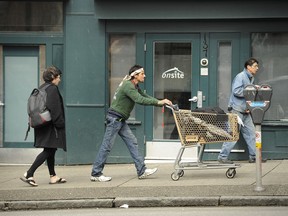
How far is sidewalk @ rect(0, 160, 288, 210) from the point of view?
29.9ft

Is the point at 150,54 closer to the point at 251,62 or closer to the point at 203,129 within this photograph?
the point at 251,62

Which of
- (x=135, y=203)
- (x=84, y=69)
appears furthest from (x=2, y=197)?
(x=84, y=69)

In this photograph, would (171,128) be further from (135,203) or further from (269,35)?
(135,203)

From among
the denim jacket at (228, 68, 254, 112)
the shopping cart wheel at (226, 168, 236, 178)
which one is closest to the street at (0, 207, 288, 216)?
the shopping cart wheel at (226, 168, 236, 178)

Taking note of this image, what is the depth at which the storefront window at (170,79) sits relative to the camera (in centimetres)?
1287

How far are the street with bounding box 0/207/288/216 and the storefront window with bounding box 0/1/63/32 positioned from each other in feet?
16.8

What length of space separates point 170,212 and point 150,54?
4.84 m

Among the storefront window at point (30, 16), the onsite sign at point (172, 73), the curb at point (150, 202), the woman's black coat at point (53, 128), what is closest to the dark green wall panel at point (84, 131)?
the onsite sign at point (172, 73)

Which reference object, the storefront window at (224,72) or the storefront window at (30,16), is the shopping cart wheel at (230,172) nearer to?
the storefront window at (224,72)

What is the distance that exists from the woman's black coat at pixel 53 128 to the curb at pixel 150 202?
4.53 feet

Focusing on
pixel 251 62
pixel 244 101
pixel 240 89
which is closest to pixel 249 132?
pixel 244 101

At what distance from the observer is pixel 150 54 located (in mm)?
12883

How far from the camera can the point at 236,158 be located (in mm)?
12617

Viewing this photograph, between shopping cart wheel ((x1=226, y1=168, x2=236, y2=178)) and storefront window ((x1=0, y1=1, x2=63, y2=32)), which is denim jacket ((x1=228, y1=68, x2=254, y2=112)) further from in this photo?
storefront window ((x1=0, y1=1, x2=63, y2=32))
